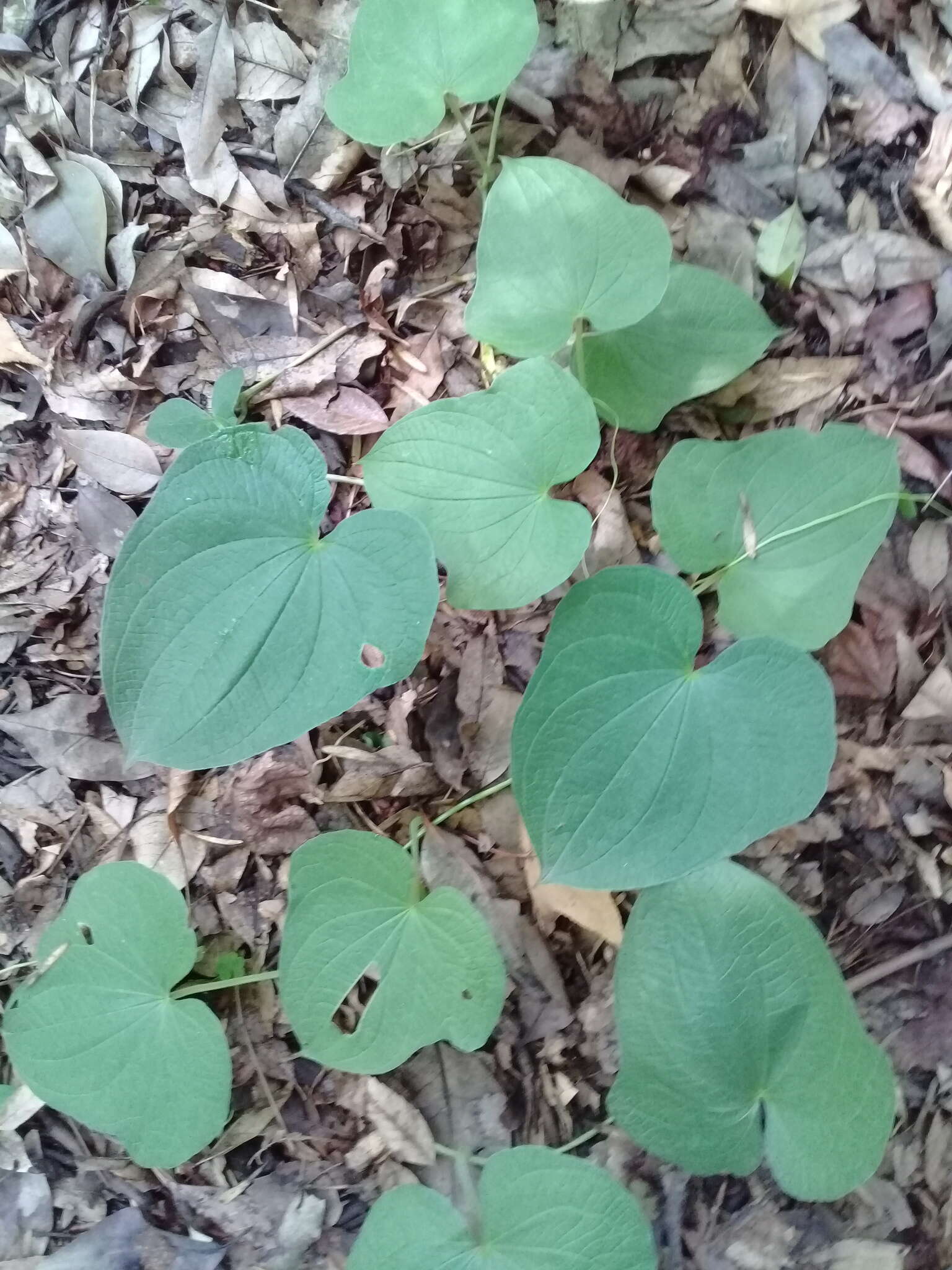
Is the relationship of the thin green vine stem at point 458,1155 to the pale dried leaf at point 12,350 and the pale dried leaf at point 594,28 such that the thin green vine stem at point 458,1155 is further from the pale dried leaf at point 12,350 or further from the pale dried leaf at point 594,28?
the pale dried leaf at point 594,28

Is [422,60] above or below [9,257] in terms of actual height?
above

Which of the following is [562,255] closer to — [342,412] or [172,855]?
[342,412]

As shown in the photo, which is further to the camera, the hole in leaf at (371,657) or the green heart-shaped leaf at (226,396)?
the green heart-shaped leaf at (226,396)

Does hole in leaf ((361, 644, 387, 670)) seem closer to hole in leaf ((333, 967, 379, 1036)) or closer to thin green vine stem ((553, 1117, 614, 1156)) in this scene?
hole in leaf ((333, 967, 379, 1036))

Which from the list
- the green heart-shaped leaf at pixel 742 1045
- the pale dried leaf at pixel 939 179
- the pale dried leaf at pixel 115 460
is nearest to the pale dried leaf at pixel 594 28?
the pale dried leaf at pixel 939 179

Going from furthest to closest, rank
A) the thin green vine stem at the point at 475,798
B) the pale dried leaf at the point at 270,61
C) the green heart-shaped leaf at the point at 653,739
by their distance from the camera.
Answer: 1. the pale dried leaf at the point at 270,61
2. the thin green vine stem at the point at 475,798
3. the green heart-shaped leaf at the point at 653,739

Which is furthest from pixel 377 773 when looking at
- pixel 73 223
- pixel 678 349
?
pixel 73 223

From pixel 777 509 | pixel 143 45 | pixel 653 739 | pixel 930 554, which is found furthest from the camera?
pixel 143 45

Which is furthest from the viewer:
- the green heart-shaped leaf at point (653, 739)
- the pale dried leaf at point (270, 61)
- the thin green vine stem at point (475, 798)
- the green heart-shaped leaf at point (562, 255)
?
the pale dried leaf at point (270, 61)
